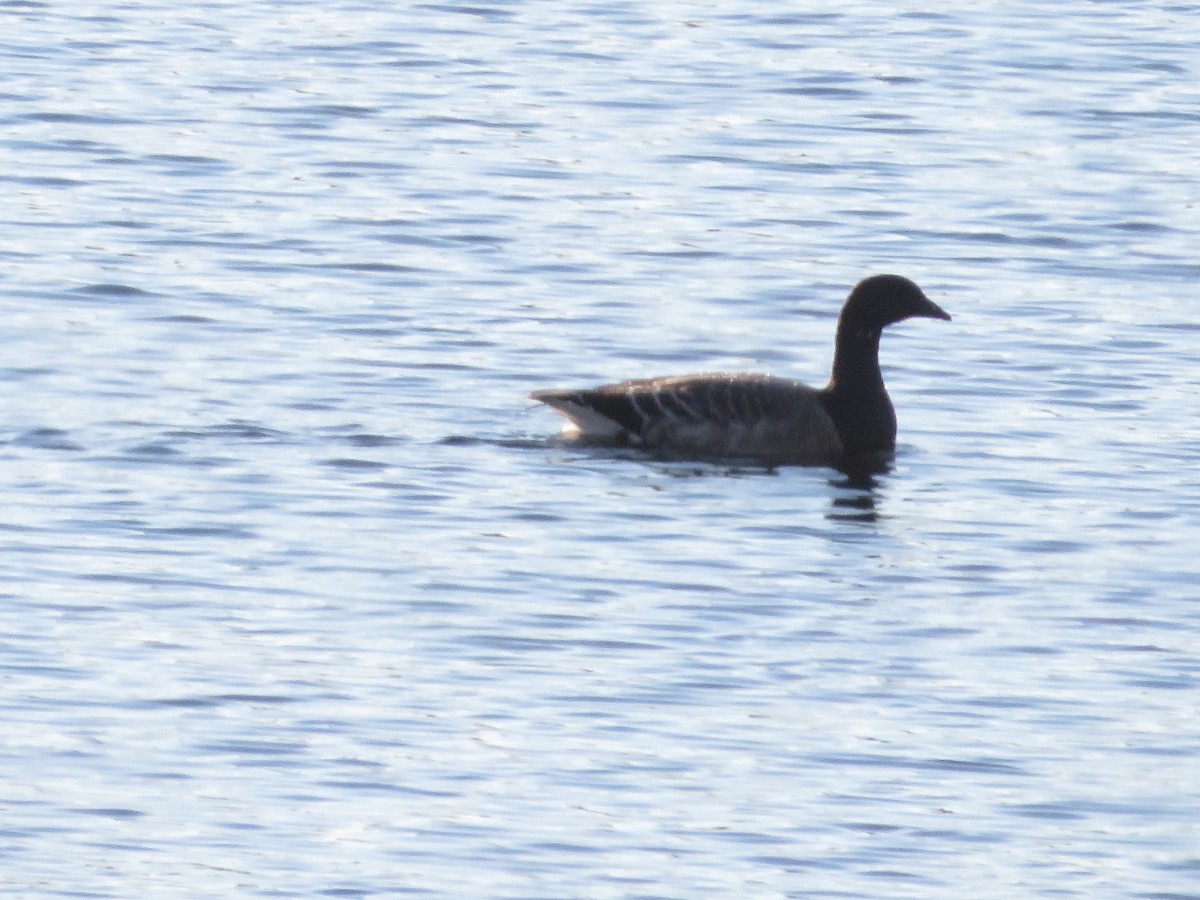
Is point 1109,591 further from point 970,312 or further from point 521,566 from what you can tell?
point 970,312

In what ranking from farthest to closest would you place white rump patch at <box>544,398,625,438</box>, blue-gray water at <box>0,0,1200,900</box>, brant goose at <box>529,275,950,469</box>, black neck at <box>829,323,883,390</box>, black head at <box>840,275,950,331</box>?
black head at <box>840,275,950,331</box> < black neck at <box>829,323,883,390</box> < brant goose at <box>529,275,950,469</box> < white rump patch at <box>544,398,625,438</box> < blue-gray water at <box>0,0,1200,900</box>

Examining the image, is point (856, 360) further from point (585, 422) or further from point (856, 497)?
point (585, 422)

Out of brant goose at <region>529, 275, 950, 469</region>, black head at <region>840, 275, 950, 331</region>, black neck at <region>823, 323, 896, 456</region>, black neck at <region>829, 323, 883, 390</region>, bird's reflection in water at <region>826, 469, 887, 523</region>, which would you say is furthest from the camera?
black head at <region>840, 275, 950, 331</region>

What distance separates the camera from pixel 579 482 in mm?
15508

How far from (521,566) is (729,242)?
7773 mm

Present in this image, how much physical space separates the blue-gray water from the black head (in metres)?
0.58

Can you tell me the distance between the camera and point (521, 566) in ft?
44.4

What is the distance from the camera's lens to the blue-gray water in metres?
10.3

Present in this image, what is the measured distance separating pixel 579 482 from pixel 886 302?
2.64 m

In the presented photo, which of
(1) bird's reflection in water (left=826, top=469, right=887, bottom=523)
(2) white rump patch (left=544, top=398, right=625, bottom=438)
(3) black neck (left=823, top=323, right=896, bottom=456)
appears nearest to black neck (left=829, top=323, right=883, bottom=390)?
(3) black neck (left=823, top=323, right=896, bottom=456)

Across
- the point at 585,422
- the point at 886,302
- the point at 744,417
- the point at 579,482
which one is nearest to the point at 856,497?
the point at 744,417

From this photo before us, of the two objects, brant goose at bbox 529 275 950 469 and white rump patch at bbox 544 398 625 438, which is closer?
white rump patch at bbox 544 398 625 438

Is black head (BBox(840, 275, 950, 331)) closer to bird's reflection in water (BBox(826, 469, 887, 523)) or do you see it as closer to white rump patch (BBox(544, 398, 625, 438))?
bird's reflection in water (BBox(826, 469, 887, 523))

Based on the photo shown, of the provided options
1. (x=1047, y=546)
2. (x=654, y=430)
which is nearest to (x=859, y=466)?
(x=654, y=430)
